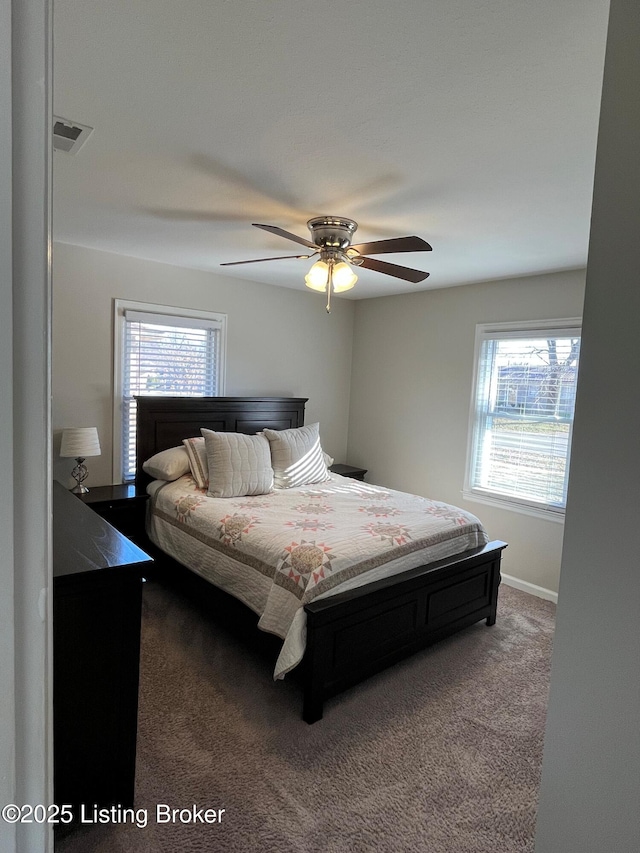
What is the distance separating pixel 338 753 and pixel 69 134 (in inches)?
105

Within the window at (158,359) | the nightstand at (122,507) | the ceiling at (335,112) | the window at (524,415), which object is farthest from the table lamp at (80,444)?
the window at (524,415)

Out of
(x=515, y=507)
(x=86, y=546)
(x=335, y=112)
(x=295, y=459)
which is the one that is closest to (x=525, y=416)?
(x=515, y=507)

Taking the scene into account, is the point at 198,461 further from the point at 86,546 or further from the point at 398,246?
the point at 398,246

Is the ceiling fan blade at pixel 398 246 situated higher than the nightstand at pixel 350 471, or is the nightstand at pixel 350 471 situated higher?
the ceiling fan blade at pixel 398 246

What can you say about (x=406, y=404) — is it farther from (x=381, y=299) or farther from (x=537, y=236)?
(x=537, y=236)

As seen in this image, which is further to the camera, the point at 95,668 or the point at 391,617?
the point at 391,617

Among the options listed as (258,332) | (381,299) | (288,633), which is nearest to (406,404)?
(381,299)

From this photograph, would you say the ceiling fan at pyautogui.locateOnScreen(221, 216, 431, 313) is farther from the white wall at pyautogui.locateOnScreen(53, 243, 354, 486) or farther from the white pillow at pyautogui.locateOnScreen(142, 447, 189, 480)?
the white pillow at pyautogui.locateOnScreen(142, 447, 189, 480)

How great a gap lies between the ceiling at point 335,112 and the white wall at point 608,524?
1.43 feet

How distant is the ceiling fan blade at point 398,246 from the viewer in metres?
2.23

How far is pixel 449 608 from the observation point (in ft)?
9.52

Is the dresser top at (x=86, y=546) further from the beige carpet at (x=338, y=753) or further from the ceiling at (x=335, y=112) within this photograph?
the ceiling at (x=335, y=112)

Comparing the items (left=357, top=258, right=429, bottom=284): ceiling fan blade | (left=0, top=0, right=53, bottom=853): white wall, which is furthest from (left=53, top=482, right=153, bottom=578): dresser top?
(left=357, top=258, right=429, bottom=284): ceiling fan blade

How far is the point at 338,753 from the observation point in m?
2.05
